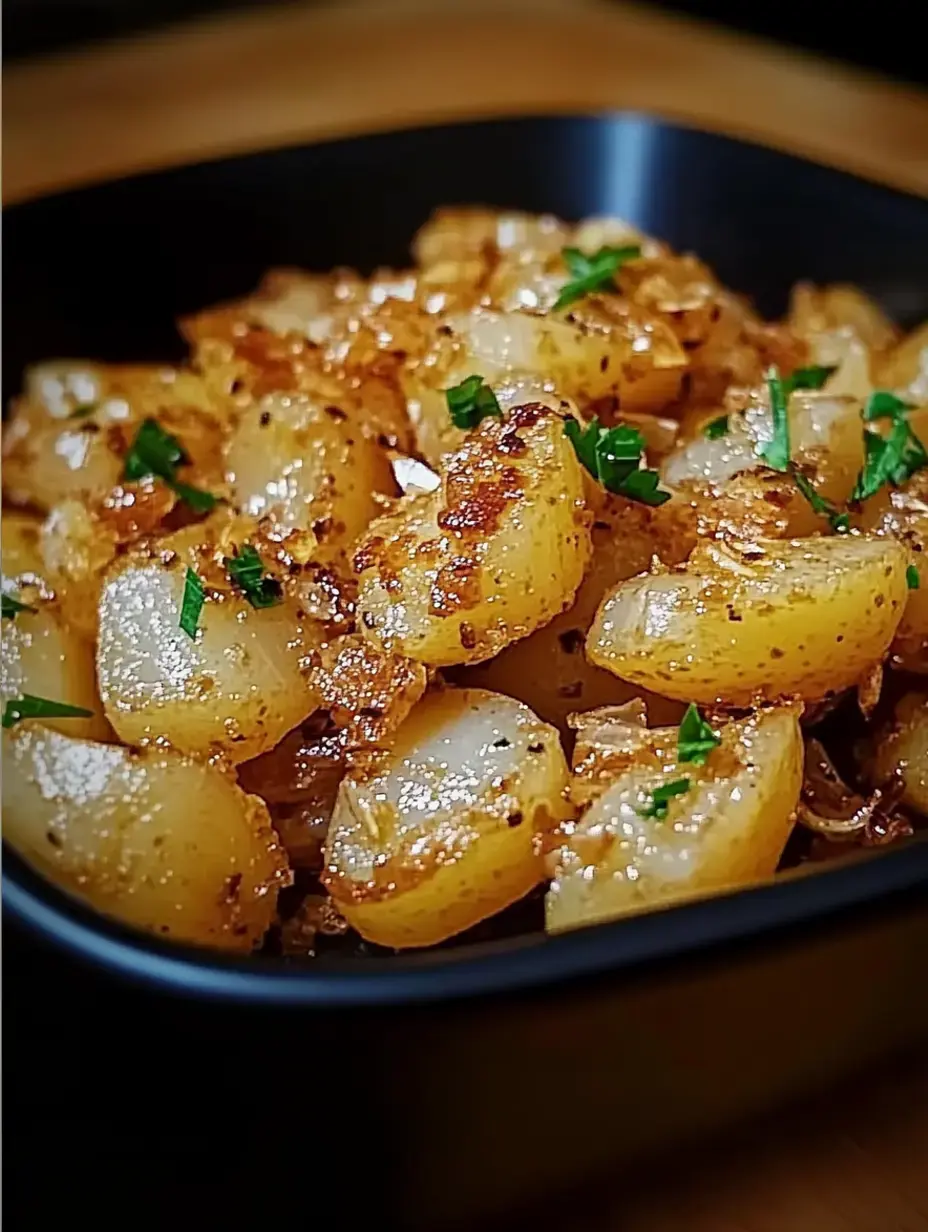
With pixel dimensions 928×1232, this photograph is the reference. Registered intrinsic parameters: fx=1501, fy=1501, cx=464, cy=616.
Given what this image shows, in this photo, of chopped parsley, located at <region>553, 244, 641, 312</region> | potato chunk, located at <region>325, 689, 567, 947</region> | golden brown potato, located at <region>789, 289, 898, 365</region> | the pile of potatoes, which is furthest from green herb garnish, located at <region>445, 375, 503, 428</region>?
golden brown potato, located at <region>789, 289, 898, 365</region>

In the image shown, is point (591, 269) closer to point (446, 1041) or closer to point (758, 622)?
point (758, 622)

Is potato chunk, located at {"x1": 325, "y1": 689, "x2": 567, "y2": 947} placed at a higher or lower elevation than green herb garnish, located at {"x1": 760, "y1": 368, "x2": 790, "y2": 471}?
lower

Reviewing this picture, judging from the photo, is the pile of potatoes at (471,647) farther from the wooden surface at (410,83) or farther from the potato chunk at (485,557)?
the wooden surface at (410,83)

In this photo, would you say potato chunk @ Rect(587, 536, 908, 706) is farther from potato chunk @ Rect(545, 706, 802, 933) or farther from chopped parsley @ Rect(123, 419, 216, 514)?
chopped parsley @ Rect(123, 419, 216, 514)

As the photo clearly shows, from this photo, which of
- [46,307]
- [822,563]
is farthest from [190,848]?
[46,307]

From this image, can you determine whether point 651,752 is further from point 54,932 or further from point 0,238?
point 0,238
